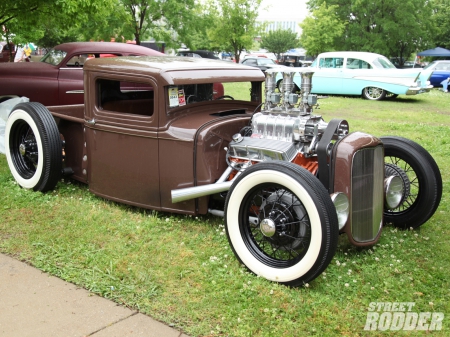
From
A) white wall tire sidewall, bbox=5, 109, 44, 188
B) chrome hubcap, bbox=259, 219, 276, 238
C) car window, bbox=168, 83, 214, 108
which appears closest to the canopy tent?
car window, bbox=168, 83, 214, 108

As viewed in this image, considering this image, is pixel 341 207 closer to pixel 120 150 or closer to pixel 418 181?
pixel 418 181

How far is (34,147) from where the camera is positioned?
493cm

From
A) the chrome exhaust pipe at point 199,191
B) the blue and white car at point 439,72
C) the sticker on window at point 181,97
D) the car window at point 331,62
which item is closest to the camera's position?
the chrome exhaust pipe at point 199,191

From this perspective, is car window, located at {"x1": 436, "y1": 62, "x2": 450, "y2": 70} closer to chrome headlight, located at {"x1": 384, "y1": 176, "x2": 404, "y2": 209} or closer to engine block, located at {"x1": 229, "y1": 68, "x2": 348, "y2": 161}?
chrome headlight, located at {"x1": 384, "y1": 176, "x2": 404, "y2": 209}

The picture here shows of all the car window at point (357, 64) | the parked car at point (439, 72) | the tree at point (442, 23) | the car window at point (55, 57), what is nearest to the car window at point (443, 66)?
the parked car at point (439, 72)

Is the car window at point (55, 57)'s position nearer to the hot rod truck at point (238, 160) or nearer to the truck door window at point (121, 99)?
the hot rod truck at point (238, 160)

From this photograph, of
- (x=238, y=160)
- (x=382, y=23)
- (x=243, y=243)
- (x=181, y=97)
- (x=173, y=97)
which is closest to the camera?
(x=243, y=243)

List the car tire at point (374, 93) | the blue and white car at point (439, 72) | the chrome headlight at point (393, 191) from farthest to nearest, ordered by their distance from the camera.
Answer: the blue and white car at point (439, 72) → the car tire at point (374, 93) → the chrome headlight at point (393, 191)

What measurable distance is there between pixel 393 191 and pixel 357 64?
39.6 ft

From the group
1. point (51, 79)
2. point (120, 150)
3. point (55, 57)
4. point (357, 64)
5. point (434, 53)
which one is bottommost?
point (120, 150)

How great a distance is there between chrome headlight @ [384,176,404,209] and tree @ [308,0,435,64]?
29185 mm

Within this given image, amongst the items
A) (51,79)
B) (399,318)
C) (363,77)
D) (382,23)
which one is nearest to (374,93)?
(363,77)

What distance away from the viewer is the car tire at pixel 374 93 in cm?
1476

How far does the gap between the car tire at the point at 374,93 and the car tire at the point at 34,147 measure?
11955 millimetres
